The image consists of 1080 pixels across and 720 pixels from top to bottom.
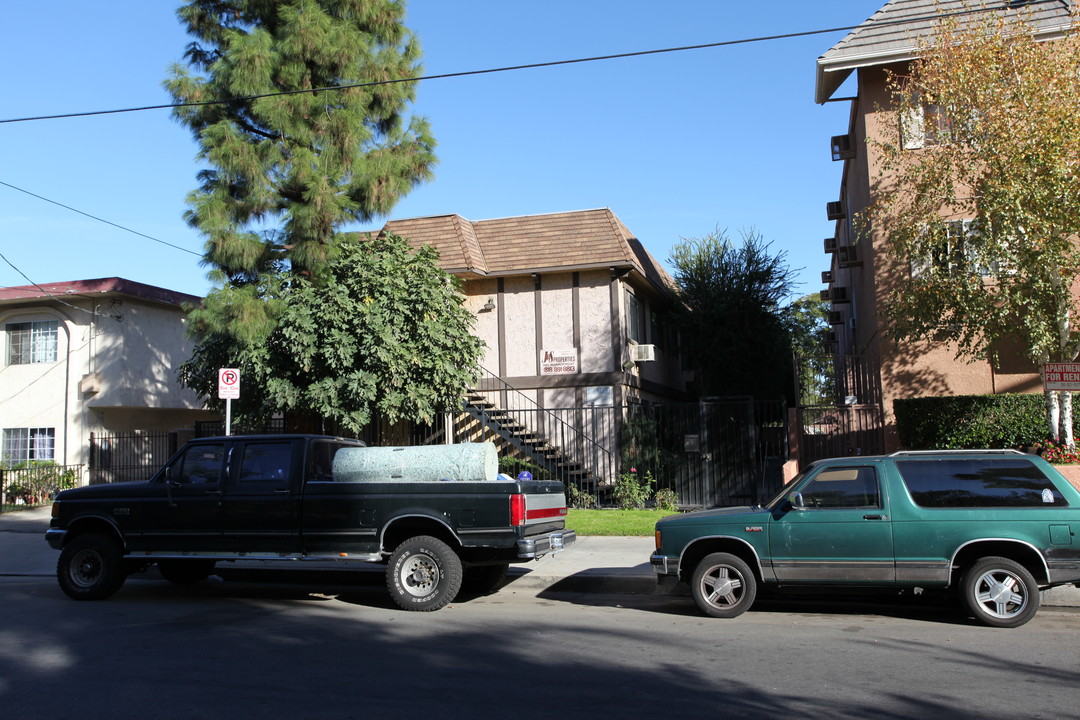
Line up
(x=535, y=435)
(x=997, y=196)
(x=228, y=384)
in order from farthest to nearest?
1. (x=535, y=435)
2. (x=228, y=384)
3. (x=997, y=196)

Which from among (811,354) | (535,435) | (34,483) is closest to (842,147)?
(535,435)

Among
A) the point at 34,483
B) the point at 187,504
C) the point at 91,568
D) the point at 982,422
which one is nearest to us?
the point at 187,504

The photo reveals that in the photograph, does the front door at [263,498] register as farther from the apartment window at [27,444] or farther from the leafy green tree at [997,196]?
the apartment window at [27,444]

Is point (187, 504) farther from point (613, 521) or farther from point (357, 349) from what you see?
point (613, 521)

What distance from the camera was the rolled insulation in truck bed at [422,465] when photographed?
962 cm

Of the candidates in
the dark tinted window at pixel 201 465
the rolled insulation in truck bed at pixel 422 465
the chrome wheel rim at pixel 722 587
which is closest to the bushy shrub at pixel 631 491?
the rolled insulation in truck bed at pixel 422 465

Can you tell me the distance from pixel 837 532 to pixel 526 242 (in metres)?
15.0

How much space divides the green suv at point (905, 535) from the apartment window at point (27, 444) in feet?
65.6

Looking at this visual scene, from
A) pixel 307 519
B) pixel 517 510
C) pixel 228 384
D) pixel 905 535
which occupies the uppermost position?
pixel 228 384

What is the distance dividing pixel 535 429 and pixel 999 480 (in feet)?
46.6

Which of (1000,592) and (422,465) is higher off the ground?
(422,465)

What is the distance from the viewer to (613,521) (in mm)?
16031

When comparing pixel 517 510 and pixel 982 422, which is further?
Answer: pixel 982 422

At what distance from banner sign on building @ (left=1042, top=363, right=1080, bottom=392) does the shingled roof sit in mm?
10603
